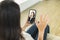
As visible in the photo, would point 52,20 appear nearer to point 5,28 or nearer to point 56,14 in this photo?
point 56,14

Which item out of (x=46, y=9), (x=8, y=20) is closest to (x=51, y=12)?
(x=46, y=9)

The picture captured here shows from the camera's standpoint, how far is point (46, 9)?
3650 millimetres

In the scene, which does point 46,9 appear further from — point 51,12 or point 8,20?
point 8,20

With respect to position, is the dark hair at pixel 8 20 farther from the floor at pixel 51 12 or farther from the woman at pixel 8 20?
the floor at pixel 51 12

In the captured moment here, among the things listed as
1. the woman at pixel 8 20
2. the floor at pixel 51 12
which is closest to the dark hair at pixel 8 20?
the woman at pixel 8 20

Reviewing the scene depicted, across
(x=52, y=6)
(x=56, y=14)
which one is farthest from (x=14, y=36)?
(x=52, y=6)

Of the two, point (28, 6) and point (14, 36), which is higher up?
point (28, 6)

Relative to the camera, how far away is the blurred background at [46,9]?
2.84 metres

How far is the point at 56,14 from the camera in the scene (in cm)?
336

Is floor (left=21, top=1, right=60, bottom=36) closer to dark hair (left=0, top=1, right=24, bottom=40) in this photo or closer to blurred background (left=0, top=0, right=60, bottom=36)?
blurred background (left=0, top=0, right=60, bottom=36)

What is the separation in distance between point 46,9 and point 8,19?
2982 millimetres

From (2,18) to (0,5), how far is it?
65 millimetres

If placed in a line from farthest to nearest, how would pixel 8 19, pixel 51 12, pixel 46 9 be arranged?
pixel 46 9 → pixel 51 12 → pixel 8 19

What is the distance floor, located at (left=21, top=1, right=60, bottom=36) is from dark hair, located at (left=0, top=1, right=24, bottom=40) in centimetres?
186
